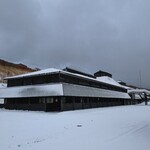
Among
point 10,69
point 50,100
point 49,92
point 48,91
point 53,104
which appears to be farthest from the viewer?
point 10,69

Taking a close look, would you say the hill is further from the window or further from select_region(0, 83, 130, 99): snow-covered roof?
the window

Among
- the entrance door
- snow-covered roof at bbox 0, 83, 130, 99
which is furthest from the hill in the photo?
the entrance door

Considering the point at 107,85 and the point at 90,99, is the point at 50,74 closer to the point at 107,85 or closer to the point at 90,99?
the point at 90,99

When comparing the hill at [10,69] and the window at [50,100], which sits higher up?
the hill at [10,69]

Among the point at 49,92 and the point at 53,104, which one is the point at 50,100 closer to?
the point at 53,104

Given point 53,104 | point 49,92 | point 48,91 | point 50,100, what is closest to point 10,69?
point 50,100

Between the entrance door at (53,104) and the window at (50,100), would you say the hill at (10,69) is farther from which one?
the entrance door at (53,104)

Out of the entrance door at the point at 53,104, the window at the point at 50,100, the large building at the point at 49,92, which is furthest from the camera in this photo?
the window at the point at 50,100

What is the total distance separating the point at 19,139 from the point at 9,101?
32.8 metres

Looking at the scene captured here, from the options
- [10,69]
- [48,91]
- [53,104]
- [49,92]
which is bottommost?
[53,104]

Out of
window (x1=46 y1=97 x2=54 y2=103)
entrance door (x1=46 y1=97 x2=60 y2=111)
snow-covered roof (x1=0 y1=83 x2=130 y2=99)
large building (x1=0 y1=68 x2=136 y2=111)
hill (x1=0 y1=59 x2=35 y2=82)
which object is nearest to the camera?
snow-covered roof (x1=0 y1=83 x2=130 y2=99)

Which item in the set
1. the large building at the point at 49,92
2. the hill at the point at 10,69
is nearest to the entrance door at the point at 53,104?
the large building at the point at 49,92

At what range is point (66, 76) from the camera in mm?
37625

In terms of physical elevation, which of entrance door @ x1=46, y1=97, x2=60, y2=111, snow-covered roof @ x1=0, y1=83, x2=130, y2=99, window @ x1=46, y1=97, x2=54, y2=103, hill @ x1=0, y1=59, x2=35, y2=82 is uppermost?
hill @ x1=0, y1=59, x2=35, y2=82
